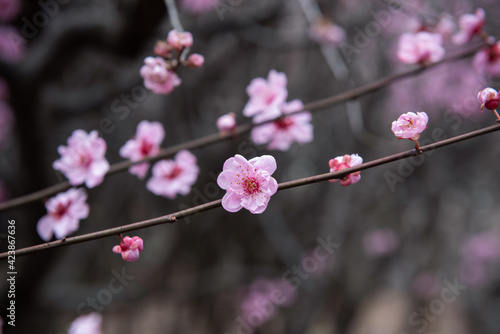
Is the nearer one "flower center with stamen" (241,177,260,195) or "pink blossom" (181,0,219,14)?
"flower center with stamen" (241,177,260,195)

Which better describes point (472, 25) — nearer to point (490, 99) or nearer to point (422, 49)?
point (422, 49)

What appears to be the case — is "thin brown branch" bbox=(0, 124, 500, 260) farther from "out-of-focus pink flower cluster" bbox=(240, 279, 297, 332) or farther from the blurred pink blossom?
the blurred pink blossom

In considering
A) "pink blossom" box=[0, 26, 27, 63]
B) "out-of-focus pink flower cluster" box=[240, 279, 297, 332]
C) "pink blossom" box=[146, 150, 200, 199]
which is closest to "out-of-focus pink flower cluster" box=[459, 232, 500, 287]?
"out-of-focus pink flower cluster" box=[240, 279, 297, 332]

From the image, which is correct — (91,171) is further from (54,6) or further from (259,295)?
(259,295)

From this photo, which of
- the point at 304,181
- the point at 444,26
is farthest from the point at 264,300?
the point at 304,181

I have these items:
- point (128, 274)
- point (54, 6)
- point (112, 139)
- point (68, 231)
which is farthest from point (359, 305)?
point (54, 6)

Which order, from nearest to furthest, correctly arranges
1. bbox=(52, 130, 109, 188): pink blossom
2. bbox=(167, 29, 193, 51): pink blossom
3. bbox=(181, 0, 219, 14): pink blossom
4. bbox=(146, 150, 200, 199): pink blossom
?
1. bbox=(167, 29, 193, 51): pink blossom
2. bbox=(52, 130, 109, 188): pink blossom
3. bbox=(146, 150, 200, 199): pink blossom
4. bbox=(181, 0, 219, 14): pink blossom

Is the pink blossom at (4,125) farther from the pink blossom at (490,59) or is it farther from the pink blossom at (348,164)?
the pink blossom at (490,59)
